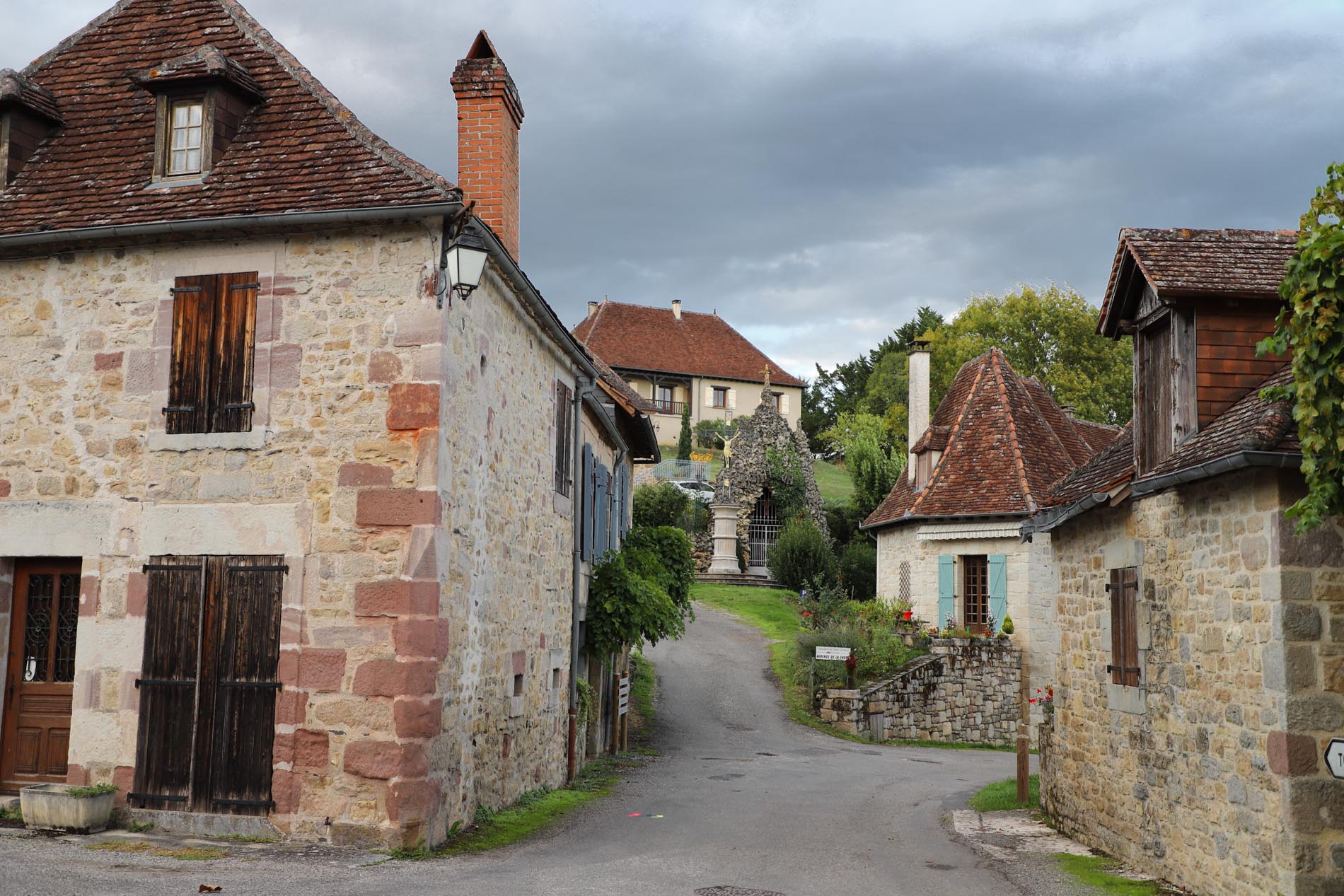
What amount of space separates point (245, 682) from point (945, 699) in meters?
16.9

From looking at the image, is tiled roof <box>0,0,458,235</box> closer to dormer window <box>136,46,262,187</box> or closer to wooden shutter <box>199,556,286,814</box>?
dormer window <box>136,46,262,187</box>

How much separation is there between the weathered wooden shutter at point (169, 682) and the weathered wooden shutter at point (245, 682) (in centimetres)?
21

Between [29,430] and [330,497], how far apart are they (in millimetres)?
2884

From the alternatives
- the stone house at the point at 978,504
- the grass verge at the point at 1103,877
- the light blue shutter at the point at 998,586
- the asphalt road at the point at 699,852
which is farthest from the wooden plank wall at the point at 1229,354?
the light blue shutter at the point at 998,586

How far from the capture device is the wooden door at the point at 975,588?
25.1m

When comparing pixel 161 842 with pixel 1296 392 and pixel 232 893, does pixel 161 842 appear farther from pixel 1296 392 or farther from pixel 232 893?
pixel 1296 392

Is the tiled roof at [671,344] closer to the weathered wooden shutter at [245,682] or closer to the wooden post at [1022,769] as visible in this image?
the wooden post at [1022,769]

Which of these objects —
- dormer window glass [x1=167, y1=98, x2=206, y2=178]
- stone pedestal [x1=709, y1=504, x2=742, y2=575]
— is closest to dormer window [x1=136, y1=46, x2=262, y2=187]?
dormer window glass [x1=167, y1=98, x2=206, y2=178]

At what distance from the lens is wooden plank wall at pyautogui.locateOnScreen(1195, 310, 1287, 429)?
28.9 feet

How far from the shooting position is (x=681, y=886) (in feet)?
26.2

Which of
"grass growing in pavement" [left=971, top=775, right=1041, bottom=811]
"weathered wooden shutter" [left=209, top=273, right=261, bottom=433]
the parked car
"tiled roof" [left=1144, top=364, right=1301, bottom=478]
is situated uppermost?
the parked car

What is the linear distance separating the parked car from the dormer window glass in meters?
30.6


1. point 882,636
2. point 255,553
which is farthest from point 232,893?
point 882,636

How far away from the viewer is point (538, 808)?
37.4ft
